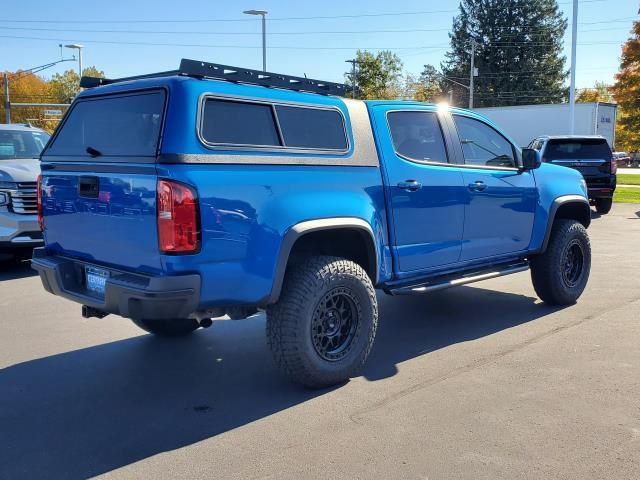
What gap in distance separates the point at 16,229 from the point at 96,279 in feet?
16.0

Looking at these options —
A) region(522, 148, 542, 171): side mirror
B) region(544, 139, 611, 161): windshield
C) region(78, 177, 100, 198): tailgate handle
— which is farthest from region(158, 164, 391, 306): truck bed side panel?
region(544, 139, 611, 161): windshield

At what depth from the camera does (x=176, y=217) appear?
353cm

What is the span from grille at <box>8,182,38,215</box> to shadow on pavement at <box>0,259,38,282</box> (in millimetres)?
864

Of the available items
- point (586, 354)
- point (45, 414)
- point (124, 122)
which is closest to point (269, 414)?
point (45, 414)

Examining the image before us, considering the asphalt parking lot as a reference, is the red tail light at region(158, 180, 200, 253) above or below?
above

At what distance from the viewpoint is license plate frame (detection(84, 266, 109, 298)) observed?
3996 mm

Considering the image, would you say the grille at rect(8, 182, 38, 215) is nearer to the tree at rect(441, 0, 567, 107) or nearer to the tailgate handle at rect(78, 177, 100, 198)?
the tailgate handle at rect(78, 177, 100, 198)

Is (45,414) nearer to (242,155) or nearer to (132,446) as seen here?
(132,446)

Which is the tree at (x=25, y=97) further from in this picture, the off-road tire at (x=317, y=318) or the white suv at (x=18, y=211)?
the off-road tire at (x=317, y=318)

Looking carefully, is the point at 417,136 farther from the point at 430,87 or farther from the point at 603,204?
the point at 430,87

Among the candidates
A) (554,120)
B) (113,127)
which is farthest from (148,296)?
(554,120)

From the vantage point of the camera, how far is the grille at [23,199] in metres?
8.29

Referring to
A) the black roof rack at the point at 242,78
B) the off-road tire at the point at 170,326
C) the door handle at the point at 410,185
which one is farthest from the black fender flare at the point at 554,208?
the off-road tire at the point at 170,326

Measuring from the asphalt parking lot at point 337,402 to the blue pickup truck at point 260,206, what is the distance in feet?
1.43
